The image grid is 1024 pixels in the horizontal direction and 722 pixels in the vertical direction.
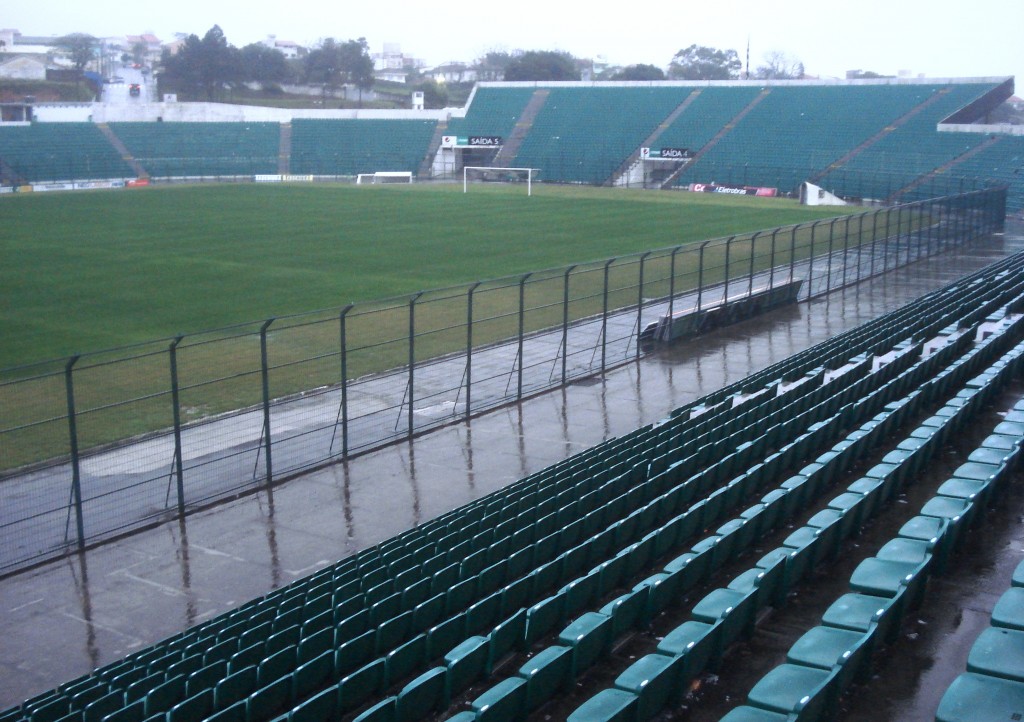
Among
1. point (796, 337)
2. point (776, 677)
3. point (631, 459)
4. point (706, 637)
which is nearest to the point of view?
point (776, 677)

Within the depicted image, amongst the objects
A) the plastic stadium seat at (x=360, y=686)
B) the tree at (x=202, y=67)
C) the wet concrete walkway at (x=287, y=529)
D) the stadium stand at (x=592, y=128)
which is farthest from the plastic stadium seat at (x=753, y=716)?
the tree at (x=202, y=67)

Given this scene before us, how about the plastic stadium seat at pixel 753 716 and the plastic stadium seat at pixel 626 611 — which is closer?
the plastic stadium seat at pixel 753 716

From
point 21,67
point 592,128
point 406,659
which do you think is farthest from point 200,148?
point 406,659

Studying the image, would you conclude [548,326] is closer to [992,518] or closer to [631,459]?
[631,459]

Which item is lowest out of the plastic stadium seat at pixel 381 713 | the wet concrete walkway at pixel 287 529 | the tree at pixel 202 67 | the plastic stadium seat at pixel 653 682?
the wet concrete walkway at pixel 287 529

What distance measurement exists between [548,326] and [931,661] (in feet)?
61.3

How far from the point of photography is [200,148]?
84.0 metres

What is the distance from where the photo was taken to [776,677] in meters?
6.60

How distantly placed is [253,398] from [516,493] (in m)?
8.96

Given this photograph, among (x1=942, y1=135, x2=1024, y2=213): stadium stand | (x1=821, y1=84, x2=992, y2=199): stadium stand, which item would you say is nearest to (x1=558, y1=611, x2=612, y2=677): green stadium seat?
(x1=942, y1=135, x2=1024, y2=213): stadium stand

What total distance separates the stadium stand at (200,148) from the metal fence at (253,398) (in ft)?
188

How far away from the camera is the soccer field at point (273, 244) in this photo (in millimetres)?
27969

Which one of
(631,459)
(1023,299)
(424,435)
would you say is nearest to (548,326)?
(424,435)

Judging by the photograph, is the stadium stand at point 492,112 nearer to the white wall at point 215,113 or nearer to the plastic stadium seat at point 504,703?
the white wall at point 215,113
